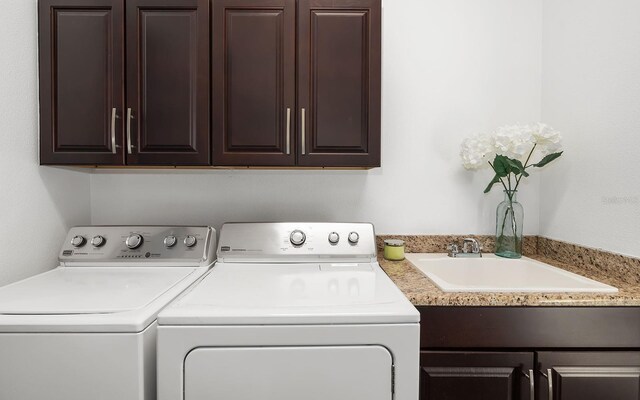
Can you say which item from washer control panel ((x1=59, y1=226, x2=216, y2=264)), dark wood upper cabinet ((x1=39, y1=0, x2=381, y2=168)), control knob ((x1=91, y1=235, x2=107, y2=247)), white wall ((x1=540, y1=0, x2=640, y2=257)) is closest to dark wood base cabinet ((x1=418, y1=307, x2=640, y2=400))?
white wall ((x1=540, y1=0, x2=640, y2=257))

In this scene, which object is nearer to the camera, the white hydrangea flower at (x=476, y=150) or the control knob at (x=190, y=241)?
the control knob at (x=190, y=241)

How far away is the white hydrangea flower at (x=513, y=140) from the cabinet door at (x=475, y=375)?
36.1 inches

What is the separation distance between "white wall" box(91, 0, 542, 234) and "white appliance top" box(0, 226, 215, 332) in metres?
0.32

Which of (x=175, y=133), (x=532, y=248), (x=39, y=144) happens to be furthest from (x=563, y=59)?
(x=39, y=144)

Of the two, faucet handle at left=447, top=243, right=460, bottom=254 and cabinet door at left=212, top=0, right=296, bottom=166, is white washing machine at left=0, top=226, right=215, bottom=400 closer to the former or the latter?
cabinet door at left=212, top=0, right=296, bottom=166

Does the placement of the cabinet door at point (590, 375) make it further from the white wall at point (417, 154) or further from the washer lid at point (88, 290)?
the washer lid at point (88, 290)

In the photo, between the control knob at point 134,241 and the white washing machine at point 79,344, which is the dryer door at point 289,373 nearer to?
the white washing machine at point 79,344

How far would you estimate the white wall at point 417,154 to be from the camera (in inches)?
71.2

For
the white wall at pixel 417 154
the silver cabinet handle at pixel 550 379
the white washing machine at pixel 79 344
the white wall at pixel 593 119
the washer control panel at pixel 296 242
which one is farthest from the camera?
the white wall at pixel 417 154

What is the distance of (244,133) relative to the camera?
4.77ft

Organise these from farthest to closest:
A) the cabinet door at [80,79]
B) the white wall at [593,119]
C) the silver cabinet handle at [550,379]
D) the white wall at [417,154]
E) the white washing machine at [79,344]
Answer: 1. the white wall at [417,154]
2. the cabinet door at [80,79]
3. the white wall at [593,119]
4. the silver cabinet handle at [550,379]
5. the white washing machine at [79,344]

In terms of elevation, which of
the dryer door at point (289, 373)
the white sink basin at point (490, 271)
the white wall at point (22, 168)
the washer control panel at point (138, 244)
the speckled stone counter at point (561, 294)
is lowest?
the dryer door at point (289, 373)

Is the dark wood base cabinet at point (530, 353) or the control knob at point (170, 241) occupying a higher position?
the control knob at point (170, 241)

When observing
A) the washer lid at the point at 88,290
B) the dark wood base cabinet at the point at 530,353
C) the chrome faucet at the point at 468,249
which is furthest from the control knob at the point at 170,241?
the chrome faucet at the point at 468,249
